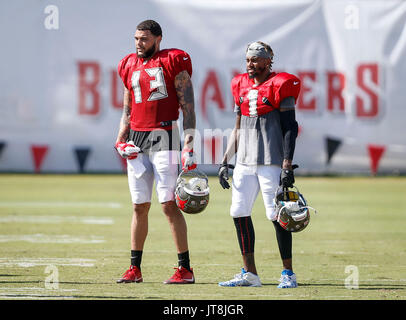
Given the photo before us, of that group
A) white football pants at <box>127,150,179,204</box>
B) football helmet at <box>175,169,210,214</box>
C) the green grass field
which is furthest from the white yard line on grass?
football helmet at <box>175,169,210,214</box>

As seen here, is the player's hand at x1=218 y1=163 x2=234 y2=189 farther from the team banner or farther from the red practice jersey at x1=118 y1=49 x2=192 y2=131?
the team banner

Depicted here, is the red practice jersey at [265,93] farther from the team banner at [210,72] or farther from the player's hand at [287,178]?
the team banner at [210,72]

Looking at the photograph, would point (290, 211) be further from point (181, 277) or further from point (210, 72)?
point (210, 72)

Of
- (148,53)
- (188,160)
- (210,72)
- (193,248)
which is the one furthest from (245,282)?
(210,72)

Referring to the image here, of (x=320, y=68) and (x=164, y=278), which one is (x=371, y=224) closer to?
(x=164, y=278)

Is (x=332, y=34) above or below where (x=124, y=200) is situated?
above

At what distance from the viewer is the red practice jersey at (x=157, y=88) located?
6.33m

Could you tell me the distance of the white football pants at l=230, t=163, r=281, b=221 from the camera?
6.23 m

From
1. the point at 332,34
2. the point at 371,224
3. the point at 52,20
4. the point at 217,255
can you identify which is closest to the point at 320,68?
the point at 332,34

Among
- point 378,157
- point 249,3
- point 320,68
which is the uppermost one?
point 249,3

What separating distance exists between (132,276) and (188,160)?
0.95 metres
